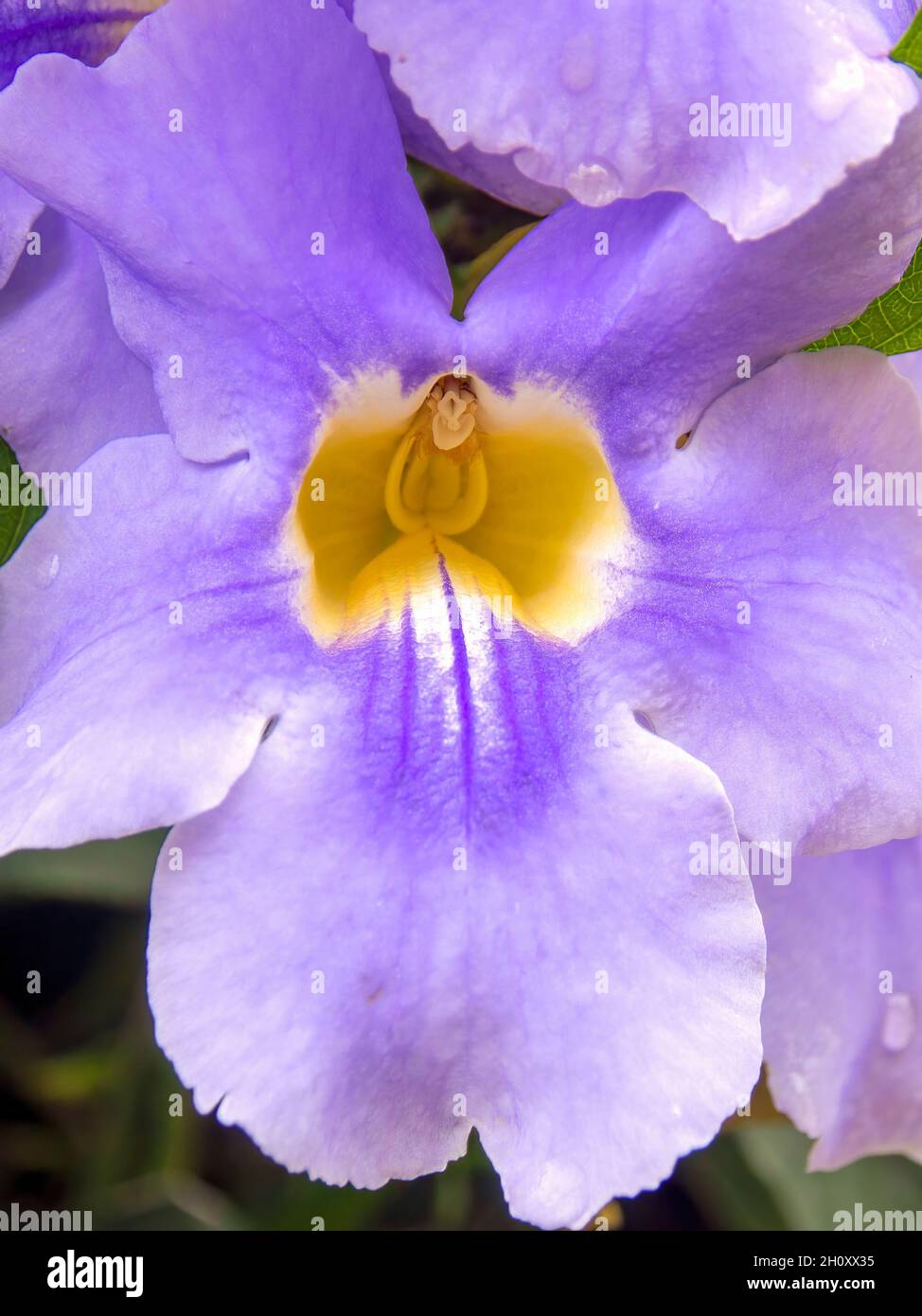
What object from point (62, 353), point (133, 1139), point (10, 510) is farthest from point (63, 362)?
point (133, 1139)

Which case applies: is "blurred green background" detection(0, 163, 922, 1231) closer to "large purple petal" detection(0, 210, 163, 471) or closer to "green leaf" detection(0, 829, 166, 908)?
"green leaf" detection(0, 829, 166, 908)

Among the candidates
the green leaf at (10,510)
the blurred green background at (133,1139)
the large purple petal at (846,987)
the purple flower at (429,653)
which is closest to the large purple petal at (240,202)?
the purple flower at (429,653)

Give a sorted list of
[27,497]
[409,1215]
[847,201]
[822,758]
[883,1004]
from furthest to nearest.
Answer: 1. [409,1215]
2. [883,1004]
3. [27,497]
4. [822,758]
5. [847,201]

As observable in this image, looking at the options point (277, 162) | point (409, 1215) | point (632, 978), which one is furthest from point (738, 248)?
point (409, 1215)

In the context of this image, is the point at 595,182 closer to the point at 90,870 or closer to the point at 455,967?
the point at 455,967

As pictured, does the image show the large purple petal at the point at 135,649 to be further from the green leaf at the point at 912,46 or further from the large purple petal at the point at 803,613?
the green leaf at the point at 912,46

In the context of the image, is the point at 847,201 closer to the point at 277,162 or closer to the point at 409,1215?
the point at 277,162

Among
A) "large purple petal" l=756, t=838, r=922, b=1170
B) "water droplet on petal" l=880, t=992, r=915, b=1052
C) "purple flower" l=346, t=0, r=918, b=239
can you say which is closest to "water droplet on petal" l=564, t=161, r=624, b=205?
"purple flower" l=346, t=0, r=918, b=239
